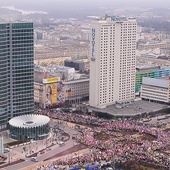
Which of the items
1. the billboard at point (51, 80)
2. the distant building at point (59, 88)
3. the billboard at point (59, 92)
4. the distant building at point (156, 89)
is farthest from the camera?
the distant building at point (156, 89)

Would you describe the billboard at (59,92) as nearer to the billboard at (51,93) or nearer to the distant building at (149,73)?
the billboard at (51,93)

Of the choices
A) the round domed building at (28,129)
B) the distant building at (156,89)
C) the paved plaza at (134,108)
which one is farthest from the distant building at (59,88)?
the round domed building at (28,129)

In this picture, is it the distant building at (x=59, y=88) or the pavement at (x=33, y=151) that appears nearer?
the pavement at (x=33, y=151)

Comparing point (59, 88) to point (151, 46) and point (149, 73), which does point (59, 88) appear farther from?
point (151, 46)

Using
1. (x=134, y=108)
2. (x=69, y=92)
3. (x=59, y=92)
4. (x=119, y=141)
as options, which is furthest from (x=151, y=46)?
(x=119, y=141)

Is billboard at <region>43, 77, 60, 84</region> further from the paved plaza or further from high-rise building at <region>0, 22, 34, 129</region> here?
high-rise building at <region>0, 22, 34, 129</region>

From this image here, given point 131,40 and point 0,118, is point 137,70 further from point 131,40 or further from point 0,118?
point 0,118
